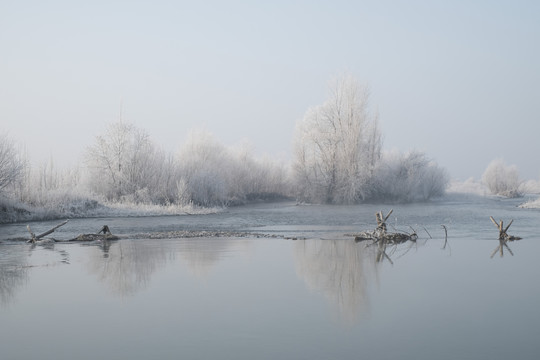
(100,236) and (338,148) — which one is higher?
(338,148)

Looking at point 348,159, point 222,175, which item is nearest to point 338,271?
point 348,159

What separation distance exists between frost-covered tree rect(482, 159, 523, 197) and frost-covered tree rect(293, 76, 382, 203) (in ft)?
57.1

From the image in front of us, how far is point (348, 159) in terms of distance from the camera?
120 feet

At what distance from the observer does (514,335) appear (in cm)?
484

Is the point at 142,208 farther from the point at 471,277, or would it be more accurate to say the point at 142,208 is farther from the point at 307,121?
the point at 471,277

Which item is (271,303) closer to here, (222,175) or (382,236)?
(382,236)

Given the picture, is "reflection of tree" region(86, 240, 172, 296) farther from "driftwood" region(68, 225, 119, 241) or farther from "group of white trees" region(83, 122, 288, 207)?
"group of white trees" region(83, 122, 288, 207)

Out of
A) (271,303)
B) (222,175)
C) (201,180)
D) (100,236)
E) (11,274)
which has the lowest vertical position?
(271,303)

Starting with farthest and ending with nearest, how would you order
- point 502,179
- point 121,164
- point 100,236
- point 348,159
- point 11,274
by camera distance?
point 502,179
point 348,159
point 121,164
point 100,236
point 11,274

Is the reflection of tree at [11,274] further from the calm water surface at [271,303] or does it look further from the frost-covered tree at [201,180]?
the frost-covered tree at [201,180]

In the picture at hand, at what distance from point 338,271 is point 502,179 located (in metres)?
45.6

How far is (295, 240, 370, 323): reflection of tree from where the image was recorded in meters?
6.22

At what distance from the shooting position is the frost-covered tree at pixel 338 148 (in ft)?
120

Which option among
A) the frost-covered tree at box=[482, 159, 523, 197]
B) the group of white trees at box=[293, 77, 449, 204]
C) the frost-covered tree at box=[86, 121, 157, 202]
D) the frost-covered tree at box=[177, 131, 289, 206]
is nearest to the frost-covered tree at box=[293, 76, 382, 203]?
the group of white trees at box=[293, 77, 449, 204]
